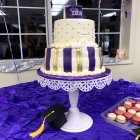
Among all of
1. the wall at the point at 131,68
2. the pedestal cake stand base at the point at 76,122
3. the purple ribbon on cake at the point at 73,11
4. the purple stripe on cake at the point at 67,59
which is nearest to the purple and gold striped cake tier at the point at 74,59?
the purple stripe on cake at the point at 67,59

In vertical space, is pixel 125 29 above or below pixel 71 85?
above

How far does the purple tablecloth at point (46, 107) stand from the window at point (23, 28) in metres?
0.59

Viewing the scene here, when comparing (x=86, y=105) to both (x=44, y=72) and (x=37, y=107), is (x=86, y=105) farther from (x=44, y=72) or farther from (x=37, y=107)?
(x=44, y=72)

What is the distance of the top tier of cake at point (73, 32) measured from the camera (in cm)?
75

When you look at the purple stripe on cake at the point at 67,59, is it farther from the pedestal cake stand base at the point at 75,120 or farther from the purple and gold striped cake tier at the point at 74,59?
the pedestal cake stand base at the point at 75,120

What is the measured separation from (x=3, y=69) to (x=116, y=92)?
112cm

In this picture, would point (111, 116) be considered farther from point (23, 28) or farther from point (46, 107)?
point (23, 28)

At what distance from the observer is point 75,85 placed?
0.71m

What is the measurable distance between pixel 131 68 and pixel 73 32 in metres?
1.67

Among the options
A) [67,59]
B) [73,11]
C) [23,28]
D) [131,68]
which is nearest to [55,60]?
[67,59]

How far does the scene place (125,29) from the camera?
2188mm

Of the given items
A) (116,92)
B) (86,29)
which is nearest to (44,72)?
(86,29)

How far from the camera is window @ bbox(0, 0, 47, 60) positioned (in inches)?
71.9

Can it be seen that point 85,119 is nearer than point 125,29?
Yes
